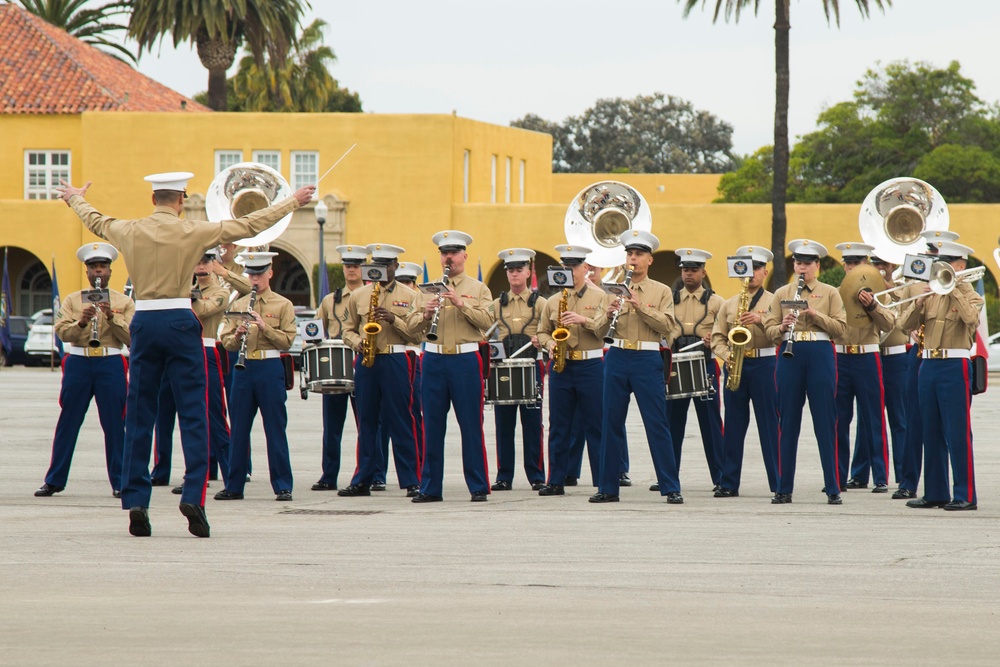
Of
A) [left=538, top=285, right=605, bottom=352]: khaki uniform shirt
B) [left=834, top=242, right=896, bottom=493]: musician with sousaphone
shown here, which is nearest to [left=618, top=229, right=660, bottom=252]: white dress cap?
[left=538, top=285, right=605, bottom=352]: khaki uniform shirt

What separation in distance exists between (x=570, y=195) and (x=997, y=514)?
153ft

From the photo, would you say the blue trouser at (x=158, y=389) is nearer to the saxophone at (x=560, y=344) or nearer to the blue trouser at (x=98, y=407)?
the blue trouser at (x=98, y=407)

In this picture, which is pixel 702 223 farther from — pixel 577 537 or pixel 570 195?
pixel 577 537

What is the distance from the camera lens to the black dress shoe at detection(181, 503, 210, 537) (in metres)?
10.6

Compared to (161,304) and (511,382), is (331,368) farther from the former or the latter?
(161,304)

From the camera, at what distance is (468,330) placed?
530 inches

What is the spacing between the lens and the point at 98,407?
13570 millimetres

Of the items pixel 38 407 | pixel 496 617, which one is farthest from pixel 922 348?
pixel 38 407

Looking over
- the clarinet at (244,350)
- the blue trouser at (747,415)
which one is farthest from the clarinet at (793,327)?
the clarinet at (244,350)

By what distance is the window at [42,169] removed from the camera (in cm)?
4800

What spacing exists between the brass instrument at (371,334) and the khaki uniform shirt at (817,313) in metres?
3.22

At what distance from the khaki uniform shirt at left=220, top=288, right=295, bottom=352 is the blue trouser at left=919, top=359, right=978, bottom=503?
5125 mm

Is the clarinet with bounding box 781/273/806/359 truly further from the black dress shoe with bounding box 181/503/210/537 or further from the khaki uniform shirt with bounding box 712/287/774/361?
the black dress shoe with bounding box 181/503/210/537

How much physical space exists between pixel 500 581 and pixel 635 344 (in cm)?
472
